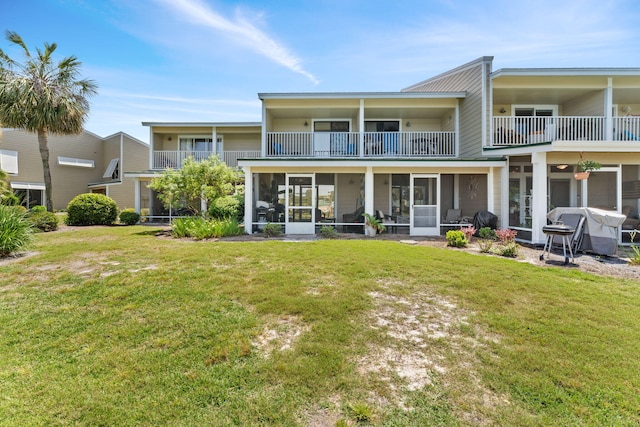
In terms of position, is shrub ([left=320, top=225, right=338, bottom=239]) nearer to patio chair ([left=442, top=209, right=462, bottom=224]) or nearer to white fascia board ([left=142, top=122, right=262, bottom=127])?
patio chair ([left=442, top=209, right=462, bottom=224])

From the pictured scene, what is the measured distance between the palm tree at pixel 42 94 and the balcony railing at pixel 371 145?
1061 cm

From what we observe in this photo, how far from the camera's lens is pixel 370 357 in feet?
11.2

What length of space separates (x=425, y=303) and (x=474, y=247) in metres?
5.41

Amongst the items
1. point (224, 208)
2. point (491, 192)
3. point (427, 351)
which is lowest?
point (427, 351)

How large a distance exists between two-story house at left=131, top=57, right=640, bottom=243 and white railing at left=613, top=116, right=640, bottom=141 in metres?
0.04

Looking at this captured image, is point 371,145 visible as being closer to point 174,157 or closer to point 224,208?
point 224,208

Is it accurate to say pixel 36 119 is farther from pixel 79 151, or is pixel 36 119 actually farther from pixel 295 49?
pixel 295 49

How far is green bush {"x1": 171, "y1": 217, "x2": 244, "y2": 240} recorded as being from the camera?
35.2ft

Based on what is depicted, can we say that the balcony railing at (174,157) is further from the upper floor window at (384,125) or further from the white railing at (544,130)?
the white railing at (544,130)

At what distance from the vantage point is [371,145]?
14.9 metres

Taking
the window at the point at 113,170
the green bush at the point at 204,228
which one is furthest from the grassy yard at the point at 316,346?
the window at the point at 113,170

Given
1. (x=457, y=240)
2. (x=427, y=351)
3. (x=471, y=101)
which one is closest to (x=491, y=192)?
(x=457, y=240)

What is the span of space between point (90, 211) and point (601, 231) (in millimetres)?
19485

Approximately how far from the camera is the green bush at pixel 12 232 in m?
7.41
